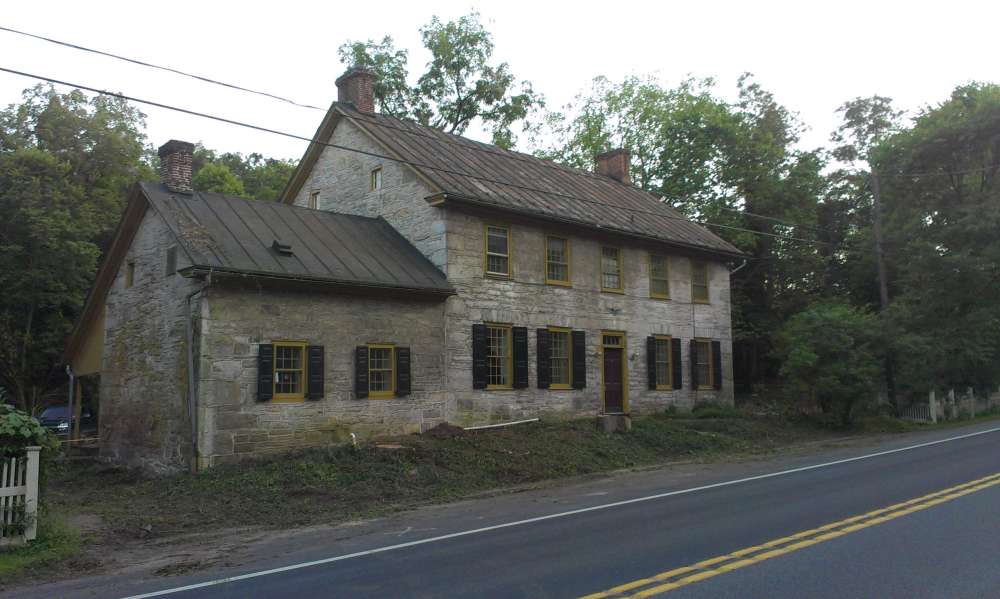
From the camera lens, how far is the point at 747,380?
3847 cm

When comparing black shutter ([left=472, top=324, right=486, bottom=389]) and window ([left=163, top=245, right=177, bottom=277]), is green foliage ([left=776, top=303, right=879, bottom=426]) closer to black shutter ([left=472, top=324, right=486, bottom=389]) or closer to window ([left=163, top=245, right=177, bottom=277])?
black shutter ([left=472, top=324, right=486, bottom=389])

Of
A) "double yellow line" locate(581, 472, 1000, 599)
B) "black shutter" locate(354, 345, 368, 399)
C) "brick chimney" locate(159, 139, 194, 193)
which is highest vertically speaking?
"brick chimney" locate(159, 139, 194, 193)

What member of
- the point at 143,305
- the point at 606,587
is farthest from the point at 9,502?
the point at 143,305

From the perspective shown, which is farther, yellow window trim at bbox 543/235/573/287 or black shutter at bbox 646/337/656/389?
black shutter at bbox 646/337/656/389

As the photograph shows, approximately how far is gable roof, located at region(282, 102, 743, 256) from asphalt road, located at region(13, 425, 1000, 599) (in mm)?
9748

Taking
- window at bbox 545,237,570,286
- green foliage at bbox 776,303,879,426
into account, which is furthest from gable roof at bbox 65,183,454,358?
green foliage at bbox 776,303,879,426

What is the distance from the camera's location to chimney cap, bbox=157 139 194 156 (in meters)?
17.2

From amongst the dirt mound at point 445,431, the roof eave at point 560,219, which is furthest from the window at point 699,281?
the dirt mound at point 445,431

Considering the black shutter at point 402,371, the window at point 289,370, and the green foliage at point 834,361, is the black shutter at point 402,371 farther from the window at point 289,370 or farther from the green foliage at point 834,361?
the green foliage at point 834,361

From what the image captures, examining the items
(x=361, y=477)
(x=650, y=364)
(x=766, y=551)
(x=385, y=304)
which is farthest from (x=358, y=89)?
(x=766, y=551)

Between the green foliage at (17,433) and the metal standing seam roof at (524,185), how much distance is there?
10774 millimetres

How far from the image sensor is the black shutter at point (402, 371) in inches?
657

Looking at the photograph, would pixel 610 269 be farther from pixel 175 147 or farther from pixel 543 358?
pixel 175 147

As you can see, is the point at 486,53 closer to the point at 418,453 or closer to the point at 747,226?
the point at 747,226
